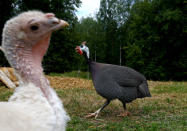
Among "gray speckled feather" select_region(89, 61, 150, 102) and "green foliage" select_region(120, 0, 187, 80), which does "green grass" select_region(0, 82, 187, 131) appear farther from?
"green foliage" select_region(120, 0, 187, 80)

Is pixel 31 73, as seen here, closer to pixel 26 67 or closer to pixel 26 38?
pixel 26 67

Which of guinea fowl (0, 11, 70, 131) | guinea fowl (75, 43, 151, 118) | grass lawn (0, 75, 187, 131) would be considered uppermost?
guinea fowl (0, 11, 70, 131)

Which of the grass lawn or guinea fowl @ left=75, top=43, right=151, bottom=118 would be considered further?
guinea fowl @ left=75, top=43, right=151, bottom=118

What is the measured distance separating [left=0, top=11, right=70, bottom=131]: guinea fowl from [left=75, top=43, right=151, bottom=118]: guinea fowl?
9.04 ft

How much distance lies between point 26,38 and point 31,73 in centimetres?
26

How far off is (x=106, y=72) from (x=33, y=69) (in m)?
3.00

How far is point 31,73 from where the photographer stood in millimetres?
1661

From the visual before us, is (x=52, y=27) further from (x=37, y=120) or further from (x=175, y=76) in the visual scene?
(x=175, y=76)

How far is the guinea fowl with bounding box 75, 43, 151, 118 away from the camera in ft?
14.5

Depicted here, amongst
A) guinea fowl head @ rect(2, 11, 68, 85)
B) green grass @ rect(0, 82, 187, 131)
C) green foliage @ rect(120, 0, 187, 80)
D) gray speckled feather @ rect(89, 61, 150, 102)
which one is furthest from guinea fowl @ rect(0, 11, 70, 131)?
green foliage @ rect(120, 0, 187, 80)

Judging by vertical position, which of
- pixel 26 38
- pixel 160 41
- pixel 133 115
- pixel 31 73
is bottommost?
pixel 133 115

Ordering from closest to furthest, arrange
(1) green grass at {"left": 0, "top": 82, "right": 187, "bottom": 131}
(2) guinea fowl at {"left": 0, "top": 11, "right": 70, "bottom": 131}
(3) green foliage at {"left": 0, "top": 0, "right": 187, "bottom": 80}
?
(2) guinea fowl at {"left": 0, "top": 11, "right": 70, "bottom": 131} → (1) green grass at {"left": 0, "top": 82, "right": 187, "bottom": 131} → (3) green foliage at {"left": 0, "top": 0, "right": 187, "bottom": 80}

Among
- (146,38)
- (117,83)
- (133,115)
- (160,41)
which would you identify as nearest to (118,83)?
(117,83)

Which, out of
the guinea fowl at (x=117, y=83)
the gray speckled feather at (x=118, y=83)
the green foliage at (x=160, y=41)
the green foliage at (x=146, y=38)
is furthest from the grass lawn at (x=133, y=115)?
the green foliage at (x=160, y=41)
